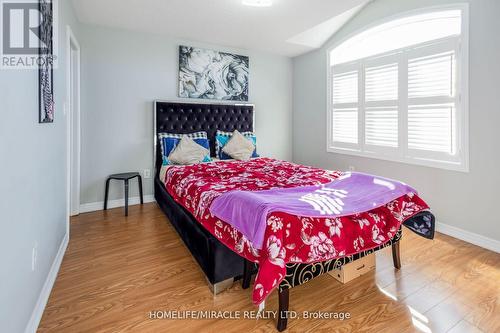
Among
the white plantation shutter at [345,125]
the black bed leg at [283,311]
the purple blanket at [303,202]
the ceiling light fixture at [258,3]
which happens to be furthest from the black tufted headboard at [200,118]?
the black bed leg at [283,311]

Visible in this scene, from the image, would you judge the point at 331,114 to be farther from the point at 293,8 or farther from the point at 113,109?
the point at 113,109

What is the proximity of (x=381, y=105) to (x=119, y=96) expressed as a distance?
356cm

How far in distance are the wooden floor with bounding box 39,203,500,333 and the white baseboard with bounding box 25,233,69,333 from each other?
0.13 feet

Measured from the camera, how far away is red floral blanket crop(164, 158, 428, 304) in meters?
1.53

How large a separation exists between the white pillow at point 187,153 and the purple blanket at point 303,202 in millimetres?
1841

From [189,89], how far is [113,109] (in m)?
1.12

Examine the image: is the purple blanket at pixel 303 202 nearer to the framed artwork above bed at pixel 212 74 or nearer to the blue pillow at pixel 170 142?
the blue pillow at pixel 170 142

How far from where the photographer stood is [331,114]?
4617 millimetres

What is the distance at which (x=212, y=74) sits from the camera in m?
4.48

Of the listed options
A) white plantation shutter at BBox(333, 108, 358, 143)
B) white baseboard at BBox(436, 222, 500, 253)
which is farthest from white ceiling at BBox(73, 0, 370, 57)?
white baseboard at BBox(436, 222, 500, 253)

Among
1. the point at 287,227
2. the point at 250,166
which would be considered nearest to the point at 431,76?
Result: the point at 250,166

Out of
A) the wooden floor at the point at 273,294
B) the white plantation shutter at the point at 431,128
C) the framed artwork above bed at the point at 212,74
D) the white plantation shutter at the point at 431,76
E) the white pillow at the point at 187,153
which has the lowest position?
the wooden floor at the point at 273,294

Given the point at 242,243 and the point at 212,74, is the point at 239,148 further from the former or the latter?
the point at 242,243

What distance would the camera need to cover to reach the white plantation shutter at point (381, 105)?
364 centimetres
